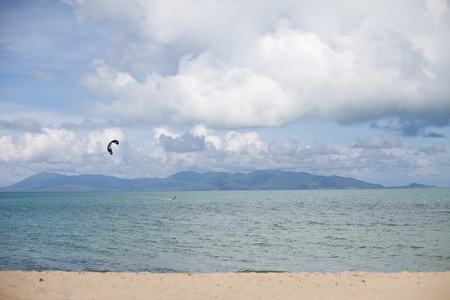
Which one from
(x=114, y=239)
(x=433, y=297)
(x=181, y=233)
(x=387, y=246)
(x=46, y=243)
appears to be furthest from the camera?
(x=181, y=233)

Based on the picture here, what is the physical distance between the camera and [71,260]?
3250cm

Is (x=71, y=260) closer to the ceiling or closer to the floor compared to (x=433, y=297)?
closer to the floor

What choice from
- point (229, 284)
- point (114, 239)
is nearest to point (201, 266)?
point (229, 284)

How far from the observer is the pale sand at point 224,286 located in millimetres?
18406

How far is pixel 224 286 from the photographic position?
2086 cm

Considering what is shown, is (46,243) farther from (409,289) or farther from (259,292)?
(409,289)

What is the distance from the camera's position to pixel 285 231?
5275 centimetres

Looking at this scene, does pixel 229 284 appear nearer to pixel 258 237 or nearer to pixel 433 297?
pixel 433 297

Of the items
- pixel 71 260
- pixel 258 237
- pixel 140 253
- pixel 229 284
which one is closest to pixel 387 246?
pixel 258 237

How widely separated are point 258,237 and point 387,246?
1637 centimetres

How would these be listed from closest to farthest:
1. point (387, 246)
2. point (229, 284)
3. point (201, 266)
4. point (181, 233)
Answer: point (229, 284) → point (201, 266) → point (387, 246) → point (181, 233)

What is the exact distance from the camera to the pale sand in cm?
1841

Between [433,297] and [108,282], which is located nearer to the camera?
[433,297]

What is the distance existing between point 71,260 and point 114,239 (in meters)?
13.4
